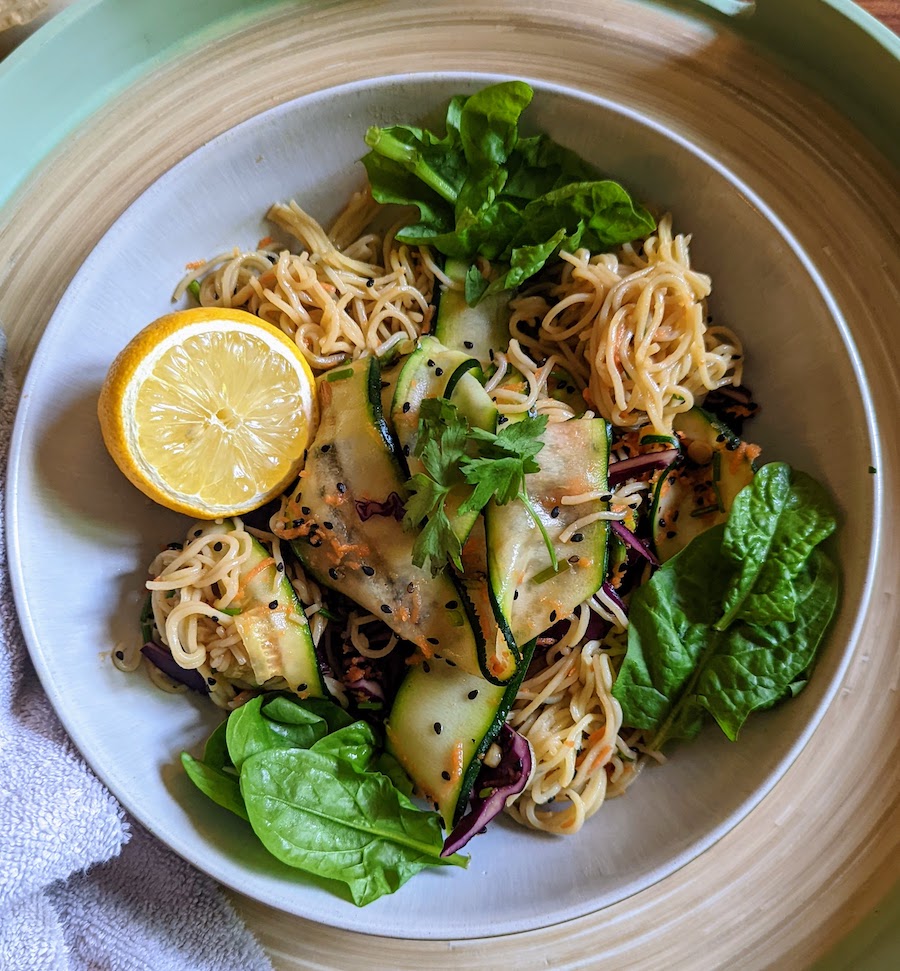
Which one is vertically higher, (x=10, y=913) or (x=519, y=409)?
(x=519, y=409)

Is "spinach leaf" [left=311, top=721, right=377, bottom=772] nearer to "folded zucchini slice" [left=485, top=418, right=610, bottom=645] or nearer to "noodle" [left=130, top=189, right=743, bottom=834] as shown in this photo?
"noodle" [left=130, top=189, right=743, bottom=834]

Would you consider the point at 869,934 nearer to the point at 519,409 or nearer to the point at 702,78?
the point at 519,409

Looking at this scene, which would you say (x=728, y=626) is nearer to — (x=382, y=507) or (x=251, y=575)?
(x=382, y=507)

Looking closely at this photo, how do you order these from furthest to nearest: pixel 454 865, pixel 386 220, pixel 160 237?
pixel 386 220 < pixel 160 237 < pixel 454 865

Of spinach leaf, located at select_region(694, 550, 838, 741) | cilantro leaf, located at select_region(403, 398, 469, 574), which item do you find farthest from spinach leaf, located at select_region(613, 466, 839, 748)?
cilantro leaf, located at select_region(403, 398, 469, 574)

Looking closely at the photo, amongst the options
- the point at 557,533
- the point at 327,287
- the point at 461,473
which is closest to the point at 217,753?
the point at 461,473

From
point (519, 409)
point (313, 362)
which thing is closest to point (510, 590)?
point (519, 409)
